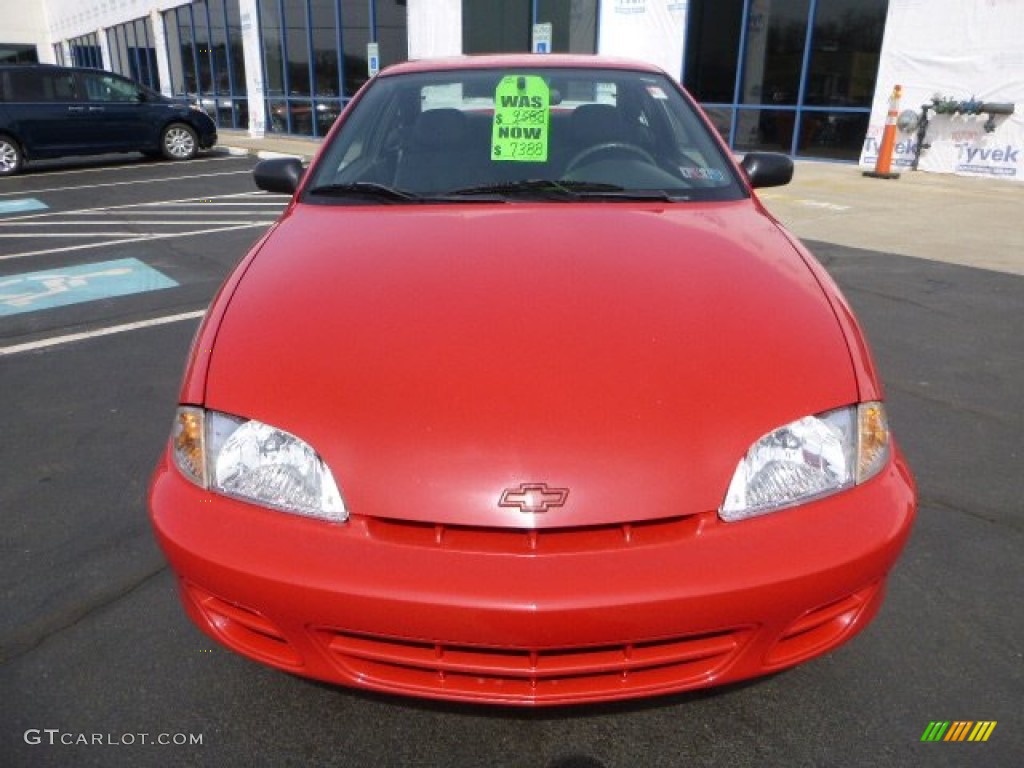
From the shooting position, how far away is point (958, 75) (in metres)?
11.5

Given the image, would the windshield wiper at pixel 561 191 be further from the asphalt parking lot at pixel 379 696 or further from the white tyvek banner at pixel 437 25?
the white tyvek banner at pixel 437 25

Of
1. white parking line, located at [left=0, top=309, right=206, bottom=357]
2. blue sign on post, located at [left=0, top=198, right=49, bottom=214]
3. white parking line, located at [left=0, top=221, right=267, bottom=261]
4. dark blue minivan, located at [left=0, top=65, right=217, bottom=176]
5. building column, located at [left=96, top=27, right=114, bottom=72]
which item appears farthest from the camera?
building column, located at [left=96, top=27, right=114, bottom=72]

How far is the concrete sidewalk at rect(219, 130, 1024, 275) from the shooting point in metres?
7.00

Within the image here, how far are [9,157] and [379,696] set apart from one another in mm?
14041

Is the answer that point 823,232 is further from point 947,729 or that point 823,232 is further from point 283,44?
point 283,44

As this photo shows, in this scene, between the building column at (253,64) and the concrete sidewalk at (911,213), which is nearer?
the concrete sidewalk at (911,213)

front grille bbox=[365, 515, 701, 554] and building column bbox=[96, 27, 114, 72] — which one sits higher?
building column bbox=[96, 27, 114, 72]

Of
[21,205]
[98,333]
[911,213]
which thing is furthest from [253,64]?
[98,333]

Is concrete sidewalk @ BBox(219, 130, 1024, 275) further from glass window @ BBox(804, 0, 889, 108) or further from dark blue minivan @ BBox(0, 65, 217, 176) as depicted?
dark blue minivan @ BBox(0, 65, 217, 176)

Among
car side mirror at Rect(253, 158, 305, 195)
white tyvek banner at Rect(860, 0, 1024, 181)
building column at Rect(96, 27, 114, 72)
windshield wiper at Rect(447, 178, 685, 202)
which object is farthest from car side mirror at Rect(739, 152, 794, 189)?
building column at Rect(96, 27, 114, 72)

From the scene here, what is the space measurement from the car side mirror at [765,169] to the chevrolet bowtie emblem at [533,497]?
2008 millimetres

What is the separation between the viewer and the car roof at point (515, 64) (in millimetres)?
2971

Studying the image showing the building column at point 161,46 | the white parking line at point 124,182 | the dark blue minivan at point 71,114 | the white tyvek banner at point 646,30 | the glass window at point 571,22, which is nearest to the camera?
the white parking line at point 124,182

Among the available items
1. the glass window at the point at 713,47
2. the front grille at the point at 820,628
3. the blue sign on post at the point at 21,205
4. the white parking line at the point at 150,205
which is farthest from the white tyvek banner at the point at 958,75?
the blue sign on post at the point at 21,205
